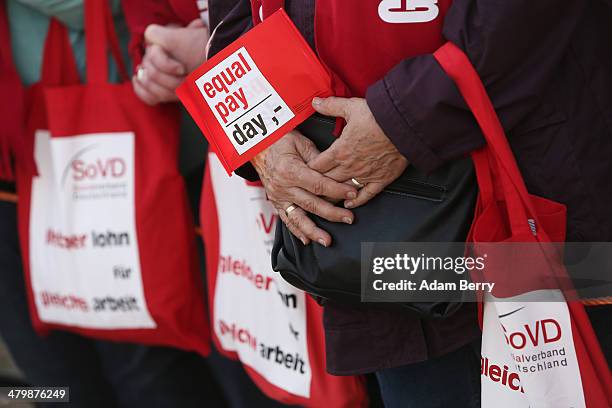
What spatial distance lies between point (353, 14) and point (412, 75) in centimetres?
13

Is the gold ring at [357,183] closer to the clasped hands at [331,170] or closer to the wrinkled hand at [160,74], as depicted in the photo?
the clasped hands at [331,170]

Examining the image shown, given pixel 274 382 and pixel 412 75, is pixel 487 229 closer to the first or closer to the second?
pixel 412 75

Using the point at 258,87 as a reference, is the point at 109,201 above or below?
below

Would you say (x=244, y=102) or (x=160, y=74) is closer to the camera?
(x=244, y=102)

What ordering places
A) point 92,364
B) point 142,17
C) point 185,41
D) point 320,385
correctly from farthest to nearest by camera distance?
point 92,364, point 142,17, point 185,41, point 320,385

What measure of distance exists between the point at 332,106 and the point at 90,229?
1.00 meters

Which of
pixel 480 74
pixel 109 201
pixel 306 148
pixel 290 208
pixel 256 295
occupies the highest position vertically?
pixel 480 74

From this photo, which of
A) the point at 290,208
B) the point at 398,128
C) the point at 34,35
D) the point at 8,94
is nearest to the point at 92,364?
the point at 8,94

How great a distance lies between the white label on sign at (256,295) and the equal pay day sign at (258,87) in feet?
1.20

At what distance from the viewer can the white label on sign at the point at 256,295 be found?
5.73 feet

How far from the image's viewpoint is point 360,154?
1.27 metres

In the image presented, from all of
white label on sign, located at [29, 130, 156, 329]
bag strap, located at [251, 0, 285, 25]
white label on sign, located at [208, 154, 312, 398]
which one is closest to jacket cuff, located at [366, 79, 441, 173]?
bag strap, located at [251, 0, 285, 25]

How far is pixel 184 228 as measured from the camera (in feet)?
6.68

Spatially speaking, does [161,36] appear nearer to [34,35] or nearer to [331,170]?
[34,35]
